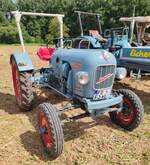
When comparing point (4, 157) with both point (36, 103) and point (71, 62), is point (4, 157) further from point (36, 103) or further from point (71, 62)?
point (36, 103)

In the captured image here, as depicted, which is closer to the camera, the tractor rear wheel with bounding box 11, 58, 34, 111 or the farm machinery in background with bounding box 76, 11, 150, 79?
the tractor rear wheel with bounding box 11, 58, 34, 111

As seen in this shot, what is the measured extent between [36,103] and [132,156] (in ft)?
8.43

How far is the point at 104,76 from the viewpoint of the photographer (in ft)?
13.9

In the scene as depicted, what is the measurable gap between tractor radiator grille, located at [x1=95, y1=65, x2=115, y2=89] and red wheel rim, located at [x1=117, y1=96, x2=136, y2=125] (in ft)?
1.69

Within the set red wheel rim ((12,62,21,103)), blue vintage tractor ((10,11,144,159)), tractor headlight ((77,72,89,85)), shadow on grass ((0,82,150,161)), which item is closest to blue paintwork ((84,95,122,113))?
blue vintage tractor ((10,11,144,159))

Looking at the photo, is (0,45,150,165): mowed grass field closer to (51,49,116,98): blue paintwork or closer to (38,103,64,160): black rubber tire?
(38,103,64,160): black rubber tire

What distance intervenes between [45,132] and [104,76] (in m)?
1.11

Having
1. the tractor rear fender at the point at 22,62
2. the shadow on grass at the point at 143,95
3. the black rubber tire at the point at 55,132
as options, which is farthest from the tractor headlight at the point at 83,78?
the shadow on grass at the point at 143,95

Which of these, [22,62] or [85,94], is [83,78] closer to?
[85,94]

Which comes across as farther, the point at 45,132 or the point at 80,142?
the point at 80,142

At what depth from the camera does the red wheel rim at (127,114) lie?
4.65 m

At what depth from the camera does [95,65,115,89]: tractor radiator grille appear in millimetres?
4164

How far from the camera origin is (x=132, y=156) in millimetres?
4051

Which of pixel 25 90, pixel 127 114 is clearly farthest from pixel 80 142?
pixel 25 90
